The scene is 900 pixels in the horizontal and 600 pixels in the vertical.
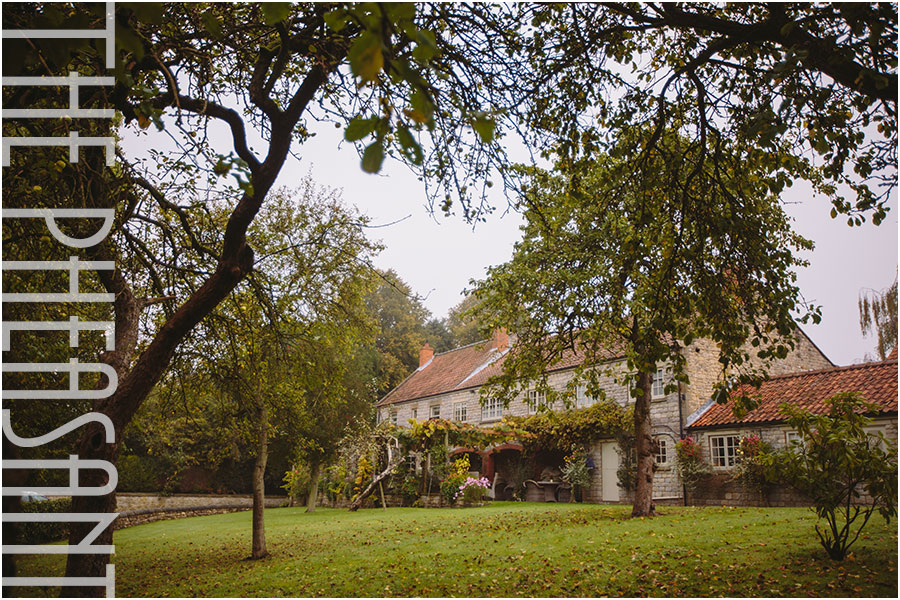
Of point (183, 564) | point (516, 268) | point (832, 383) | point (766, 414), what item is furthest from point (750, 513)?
point (183, 564)

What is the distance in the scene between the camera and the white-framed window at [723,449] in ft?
62.3

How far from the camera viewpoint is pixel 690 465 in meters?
19.3

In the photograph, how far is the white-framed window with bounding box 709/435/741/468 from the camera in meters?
19.0

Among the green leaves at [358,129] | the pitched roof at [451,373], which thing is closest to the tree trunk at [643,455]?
the green leaves at [358,129]

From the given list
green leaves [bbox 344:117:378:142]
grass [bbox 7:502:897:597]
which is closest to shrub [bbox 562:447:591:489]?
grass [bbox 7:502:897:597]

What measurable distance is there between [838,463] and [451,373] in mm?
26473

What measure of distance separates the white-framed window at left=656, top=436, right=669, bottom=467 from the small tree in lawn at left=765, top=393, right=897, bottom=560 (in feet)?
45.0

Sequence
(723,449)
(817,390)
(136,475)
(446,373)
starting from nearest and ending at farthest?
(817,390), (723,449), (136,475), (446,373)

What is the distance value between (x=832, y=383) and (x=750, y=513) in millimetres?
6966

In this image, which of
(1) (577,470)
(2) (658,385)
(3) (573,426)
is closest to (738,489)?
(2) (658,385)

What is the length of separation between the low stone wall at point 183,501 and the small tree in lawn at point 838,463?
21175 mm

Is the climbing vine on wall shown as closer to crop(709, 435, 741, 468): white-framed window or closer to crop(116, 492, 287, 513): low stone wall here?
crop(709, 435, 741, 468): white-framed window

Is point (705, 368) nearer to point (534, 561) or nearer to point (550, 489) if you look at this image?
point (550, 489)

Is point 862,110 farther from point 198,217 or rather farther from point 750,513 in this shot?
point 750,513
